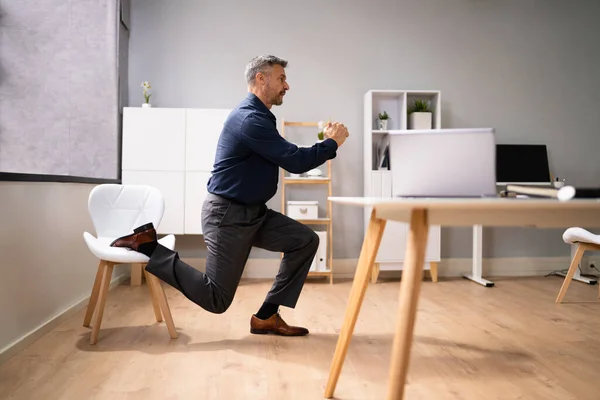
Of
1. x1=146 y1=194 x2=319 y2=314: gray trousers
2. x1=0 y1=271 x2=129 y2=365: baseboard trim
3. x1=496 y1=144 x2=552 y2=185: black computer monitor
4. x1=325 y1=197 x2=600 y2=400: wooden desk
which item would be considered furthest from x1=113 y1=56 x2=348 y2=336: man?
x1=496 y1=144 x2=552 y2=185: black computer monitor

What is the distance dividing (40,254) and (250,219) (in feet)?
3.76

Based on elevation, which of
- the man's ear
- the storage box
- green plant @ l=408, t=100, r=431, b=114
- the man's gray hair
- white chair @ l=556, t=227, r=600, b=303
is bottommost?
white chair @ l=556, t=227, r=600, b=303

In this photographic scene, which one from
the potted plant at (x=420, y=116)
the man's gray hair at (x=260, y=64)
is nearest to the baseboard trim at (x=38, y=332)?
the man's gray hair at (x=260, y=64)

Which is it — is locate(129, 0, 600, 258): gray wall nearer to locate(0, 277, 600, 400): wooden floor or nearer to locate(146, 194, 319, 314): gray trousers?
locate(0, 277, 600, 400): wooden floor

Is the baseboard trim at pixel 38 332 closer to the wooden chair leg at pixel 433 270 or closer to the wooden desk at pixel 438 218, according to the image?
the wooden desk at pixel 438 218

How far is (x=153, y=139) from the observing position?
4262 millimetres

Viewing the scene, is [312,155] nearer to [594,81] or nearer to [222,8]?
[222,8]

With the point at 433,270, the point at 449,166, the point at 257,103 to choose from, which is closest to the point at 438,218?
the point at 449,166

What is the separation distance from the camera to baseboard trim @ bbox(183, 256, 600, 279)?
4746 millimetres

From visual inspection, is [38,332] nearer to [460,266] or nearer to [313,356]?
[313,356]

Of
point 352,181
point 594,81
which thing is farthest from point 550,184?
point 352,181

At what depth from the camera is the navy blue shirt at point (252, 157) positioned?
2.52 meters

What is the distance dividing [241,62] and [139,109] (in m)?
1.06

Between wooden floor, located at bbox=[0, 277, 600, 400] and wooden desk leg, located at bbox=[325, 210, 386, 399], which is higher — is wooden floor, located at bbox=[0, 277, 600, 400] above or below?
below
